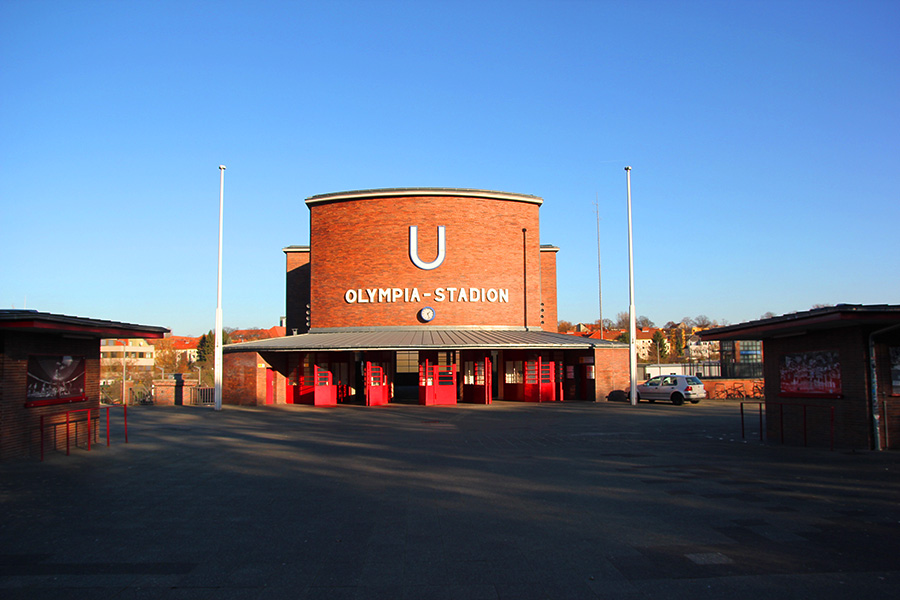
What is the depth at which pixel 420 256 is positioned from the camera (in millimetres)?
35062

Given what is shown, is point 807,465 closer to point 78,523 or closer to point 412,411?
point 78,523

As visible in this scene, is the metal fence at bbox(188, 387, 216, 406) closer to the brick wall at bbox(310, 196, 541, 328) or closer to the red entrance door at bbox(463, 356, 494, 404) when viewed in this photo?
the brick wall at bbox(310, 196, 541, 328)

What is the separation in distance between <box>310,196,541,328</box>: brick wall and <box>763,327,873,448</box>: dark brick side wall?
19.1 metres

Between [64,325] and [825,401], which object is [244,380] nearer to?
[64,325]

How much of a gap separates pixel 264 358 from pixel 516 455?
68.1ft

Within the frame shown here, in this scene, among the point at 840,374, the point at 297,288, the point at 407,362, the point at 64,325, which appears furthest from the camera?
the point at 407,362

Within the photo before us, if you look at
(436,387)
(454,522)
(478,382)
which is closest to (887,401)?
(454,522)

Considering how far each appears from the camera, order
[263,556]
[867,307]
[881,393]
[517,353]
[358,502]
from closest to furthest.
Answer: [263,556] < [358,502] < [867,307] < [881,393] < [517,353]

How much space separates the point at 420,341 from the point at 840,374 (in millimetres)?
19233

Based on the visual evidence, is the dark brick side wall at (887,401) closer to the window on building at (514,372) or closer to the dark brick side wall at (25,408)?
the dark brick side wall at (25,408)

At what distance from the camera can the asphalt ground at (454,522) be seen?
242 inches

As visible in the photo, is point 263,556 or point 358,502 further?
point 358,502

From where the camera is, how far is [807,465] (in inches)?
493

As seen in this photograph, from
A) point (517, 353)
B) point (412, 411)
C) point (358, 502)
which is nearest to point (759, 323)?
point (358, 502)
